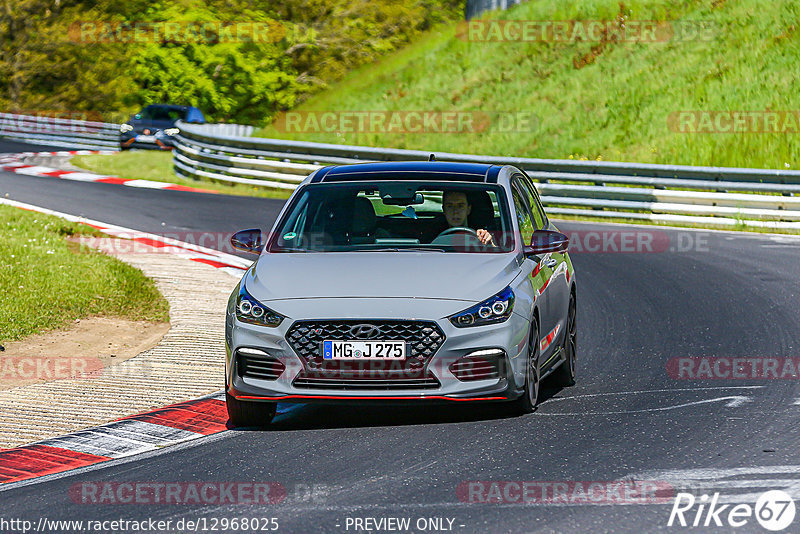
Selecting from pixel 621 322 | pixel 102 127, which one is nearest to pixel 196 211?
pixel 621 322

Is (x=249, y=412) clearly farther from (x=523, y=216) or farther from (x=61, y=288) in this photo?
(x=61, y=288)

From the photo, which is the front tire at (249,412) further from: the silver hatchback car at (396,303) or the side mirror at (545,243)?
the side mirror at (545,243)

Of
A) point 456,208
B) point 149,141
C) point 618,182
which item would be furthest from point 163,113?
point 456,208

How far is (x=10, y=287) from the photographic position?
13164mm

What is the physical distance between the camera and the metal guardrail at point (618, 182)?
2081cm

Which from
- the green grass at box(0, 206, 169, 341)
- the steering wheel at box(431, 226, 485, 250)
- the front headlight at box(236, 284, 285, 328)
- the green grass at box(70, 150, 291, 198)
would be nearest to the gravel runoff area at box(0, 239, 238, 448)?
the green grass at box(0, 206, 169, 341)

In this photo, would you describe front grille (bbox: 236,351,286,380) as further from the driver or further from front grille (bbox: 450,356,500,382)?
the driver

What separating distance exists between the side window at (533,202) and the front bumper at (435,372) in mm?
2068

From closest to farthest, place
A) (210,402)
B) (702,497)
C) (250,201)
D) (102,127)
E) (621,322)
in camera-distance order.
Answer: (702,497)
(210,402)
(621,322)
(250,201)
(102,127)

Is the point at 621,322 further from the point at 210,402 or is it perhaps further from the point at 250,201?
the point at 250,201

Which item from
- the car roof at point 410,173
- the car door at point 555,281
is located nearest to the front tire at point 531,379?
the car door at point 555,281

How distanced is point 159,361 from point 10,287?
3.63 m

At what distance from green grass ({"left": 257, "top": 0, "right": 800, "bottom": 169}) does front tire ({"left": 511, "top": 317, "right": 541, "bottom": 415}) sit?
62.2 feet

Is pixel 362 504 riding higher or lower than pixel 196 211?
higher
